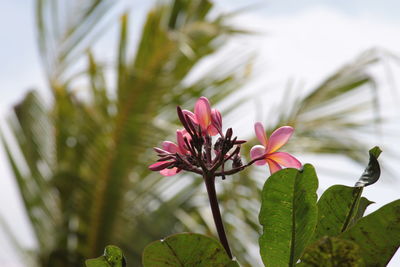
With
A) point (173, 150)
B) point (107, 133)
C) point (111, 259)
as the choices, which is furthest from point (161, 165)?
point (107, 133)

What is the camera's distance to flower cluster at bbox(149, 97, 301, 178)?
50 centimetres

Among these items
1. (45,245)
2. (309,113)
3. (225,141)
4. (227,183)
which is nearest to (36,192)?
(45,245)

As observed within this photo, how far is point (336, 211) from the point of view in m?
0.47

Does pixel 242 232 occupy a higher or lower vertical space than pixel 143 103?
lower

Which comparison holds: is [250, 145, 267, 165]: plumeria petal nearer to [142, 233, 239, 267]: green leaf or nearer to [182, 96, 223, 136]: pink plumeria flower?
[182, 96, 223, 136]: pink plumeria flower

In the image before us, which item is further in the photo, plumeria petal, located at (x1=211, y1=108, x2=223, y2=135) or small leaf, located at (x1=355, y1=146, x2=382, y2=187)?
plumeria petal, located at (x1=211, y1=108, x2=223, y2=135)

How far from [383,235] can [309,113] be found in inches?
115

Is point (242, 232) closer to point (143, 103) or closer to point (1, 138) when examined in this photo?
point (143, 103)

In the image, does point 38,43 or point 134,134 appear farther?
point 38,43

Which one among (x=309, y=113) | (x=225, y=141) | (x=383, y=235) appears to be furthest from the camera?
(x=309, y=113)

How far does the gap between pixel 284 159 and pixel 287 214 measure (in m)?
0.13

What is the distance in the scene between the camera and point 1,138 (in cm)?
356

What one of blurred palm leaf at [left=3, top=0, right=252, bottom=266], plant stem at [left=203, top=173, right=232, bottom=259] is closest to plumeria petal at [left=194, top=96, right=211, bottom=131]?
plant stem at [left=203, top=173, right=232, bottom=259]

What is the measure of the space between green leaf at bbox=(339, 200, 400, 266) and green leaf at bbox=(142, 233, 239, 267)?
0.07m
